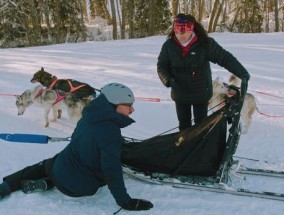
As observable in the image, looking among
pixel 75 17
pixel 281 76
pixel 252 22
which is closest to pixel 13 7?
pixel 75 17

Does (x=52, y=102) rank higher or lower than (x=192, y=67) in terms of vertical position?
lower

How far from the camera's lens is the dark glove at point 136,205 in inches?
125

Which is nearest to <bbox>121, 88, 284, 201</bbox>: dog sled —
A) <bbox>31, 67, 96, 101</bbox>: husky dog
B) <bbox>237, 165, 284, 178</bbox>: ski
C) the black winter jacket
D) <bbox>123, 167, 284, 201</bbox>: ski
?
<bbox>123, 167, 284, 201</bbox>: ski

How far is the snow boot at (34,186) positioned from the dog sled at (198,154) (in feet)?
2.47

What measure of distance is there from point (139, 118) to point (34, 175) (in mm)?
2852

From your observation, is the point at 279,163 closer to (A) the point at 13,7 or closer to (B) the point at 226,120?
(B) the point at 226,120

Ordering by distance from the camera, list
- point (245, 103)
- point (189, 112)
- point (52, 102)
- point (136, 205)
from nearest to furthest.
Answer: point (136, 205), point (189, 112), point (245, 103), point (52, 102)

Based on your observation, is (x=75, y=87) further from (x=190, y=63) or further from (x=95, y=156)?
(x=95, y=156)

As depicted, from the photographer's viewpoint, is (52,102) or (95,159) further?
(52,102)

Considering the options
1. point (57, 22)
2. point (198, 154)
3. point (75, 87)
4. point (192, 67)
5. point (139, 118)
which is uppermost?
point (57, 22)

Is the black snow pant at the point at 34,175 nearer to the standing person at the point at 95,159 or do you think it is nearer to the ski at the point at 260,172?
the standing person at the point at 95,159

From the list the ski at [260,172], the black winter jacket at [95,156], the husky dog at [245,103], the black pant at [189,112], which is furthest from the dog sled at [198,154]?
the husky dog at [245,103]

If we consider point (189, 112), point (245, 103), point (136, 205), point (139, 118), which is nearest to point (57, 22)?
point (139, 118)

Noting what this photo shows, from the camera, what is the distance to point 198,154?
11.8ft
